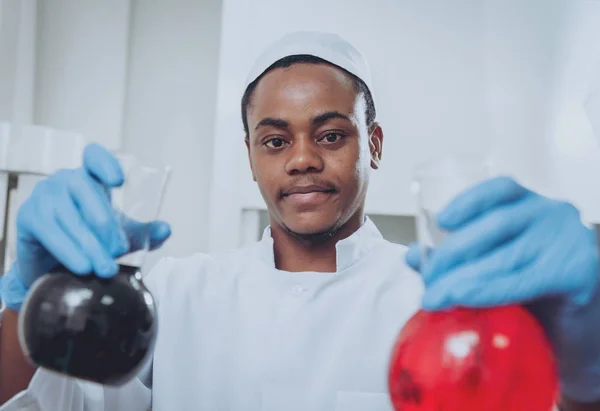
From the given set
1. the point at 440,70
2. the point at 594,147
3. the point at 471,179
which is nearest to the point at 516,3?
the point at 440,70

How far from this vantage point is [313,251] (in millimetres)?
1193

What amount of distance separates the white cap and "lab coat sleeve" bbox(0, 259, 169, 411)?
1.72 feet

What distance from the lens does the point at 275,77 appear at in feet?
Answer: 3.69

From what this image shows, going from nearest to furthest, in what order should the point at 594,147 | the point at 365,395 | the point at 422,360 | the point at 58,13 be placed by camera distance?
1. the point at 422,360
2. the point at 365,395
3. the point at 594,147
4. the point at 58,13

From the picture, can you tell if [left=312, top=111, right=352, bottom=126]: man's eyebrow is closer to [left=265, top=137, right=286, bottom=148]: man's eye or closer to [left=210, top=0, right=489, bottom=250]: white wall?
[left=265, top=137, right=286, bottom=148]: man's eye

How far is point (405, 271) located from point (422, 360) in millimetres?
724

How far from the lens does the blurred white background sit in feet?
4.81

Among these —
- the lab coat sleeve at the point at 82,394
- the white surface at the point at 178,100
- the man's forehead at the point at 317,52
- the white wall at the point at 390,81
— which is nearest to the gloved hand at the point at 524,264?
the lab coat sleeve at the point at 82,394

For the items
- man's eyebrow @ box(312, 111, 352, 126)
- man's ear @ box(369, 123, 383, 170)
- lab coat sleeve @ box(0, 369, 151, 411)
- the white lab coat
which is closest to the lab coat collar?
the white lab coat

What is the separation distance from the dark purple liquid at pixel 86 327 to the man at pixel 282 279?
93 mm

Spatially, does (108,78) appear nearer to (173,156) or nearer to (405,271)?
(173,156)

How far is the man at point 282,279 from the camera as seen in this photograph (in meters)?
0.78

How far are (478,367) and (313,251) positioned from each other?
743mm

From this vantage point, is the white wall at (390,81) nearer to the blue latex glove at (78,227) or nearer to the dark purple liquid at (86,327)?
the blue latex glove at (78,227)
